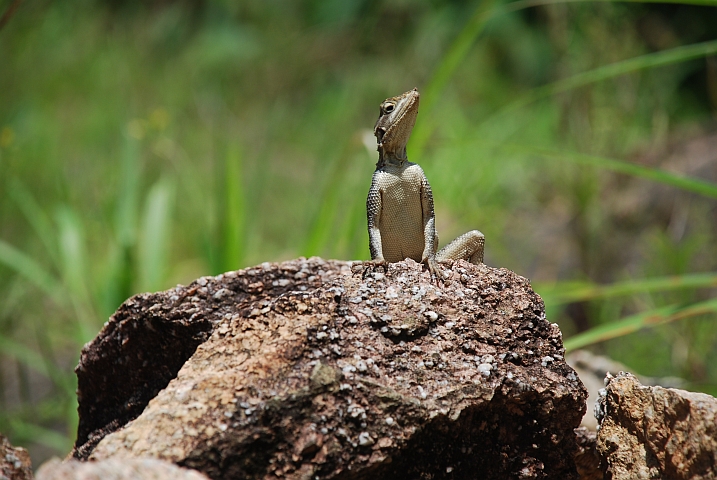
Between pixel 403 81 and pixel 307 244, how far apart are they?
6.09m

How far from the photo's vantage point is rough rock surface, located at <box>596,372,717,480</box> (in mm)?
2078

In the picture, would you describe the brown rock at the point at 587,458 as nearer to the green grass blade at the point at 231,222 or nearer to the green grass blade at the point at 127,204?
the green grass blade at the point at 231,222

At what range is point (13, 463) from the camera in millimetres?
2410

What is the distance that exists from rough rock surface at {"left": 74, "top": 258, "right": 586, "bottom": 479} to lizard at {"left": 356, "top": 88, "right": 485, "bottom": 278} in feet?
1.89

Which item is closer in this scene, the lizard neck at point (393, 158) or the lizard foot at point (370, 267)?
the lizard foot at point (370, 267)

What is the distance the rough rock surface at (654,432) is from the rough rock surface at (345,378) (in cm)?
14

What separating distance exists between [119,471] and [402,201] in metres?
1.91

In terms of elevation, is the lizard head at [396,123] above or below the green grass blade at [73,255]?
below

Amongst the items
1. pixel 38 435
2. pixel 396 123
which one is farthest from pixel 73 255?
pixel 396 123

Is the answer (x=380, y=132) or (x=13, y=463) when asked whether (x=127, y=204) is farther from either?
(x=13, y=463)

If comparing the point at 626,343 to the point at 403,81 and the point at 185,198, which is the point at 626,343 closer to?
the point at 403,81

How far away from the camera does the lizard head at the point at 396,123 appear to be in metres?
3.34

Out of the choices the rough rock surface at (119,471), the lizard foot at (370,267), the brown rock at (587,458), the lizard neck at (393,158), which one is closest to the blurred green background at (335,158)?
the lizard neck at (393,158)

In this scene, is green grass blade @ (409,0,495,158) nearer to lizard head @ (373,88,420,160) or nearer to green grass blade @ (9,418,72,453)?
lizard head @ (373,88,420,160)
